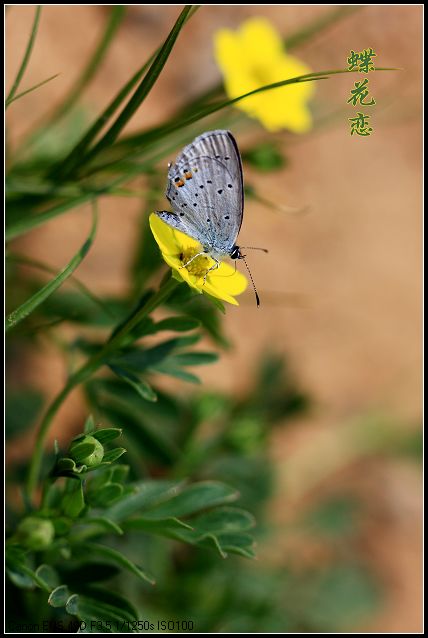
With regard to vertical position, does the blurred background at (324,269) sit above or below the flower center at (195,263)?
above

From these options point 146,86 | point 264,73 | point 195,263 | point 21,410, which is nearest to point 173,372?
point 195,263

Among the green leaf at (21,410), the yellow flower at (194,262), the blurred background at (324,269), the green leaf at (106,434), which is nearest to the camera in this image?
the green leaf at (106,434)

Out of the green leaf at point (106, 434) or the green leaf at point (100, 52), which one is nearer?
the green leaf at point (106, 434)

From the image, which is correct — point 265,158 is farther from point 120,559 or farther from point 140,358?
point 120,559

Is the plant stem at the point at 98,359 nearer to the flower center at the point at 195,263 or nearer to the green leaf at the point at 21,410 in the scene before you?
the flower center at the point at 195,263

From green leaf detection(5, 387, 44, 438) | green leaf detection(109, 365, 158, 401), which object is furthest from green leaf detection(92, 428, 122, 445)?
green leaf detection(5, 387, 44, 438)

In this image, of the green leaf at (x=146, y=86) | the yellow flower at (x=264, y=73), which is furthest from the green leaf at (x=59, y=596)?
the yellow flower at (x=264, y=73)

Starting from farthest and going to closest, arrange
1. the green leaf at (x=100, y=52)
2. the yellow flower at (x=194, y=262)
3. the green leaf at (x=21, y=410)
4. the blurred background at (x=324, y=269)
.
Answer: the blurred background at (x=324, y=269) → the green leaf at (x=21, y=410) → the green leaf at (x=100, y=52) → the yellow flower at (x=194, y=262)
